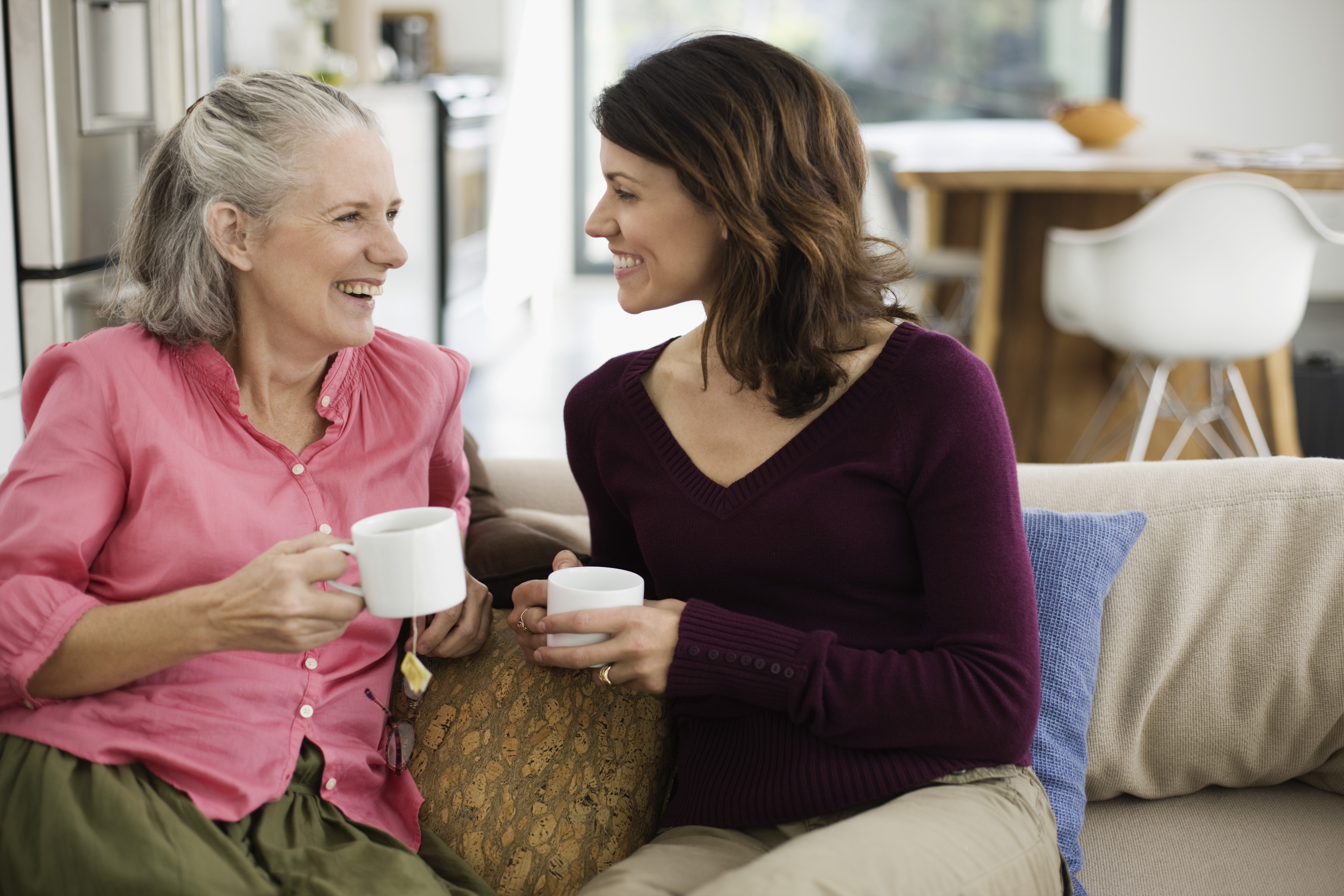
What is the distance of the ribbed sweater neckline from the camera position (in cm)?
130

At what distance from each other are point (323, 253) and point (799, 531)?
58 cm

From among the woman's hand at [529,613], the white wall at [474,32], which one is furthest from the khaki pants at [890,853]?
the white wall at [474,32]

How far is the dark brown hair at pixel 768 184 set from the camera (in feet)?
4.24

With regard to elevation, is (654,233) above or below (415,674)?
above

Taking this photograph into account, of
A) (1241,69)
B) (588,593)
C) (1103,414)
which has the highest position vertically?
(1241,69)

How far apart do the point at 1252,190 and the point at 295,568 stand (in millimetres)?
3042

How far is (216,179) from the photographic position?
128 centimetres

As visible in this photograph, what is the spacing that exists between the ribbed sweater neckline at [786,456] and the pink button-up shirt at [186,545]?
32cm

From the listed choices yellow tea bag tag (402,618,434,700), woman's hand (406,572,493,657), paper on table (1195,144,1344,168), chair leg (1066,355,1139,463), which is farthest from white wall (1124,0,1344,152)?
yellow tea bag tag (402,618,434,700)

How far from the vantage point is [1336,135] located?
21.7 feet

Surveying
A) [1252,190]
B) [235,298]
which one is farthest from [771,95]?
[1252,190]

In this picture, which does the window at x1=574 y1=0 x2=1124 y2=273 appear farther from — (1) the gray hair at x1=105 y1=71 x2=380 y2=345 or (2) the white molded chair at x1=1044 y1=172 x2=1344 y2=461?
(1) the gray hair at x1=105 y1=71 x2=380 y2=345

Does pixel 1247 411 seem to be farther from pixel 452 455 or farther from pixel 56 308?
pixel 56 308

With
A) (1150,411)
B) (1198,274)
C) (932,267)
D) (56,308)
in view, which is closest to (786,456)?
(56,308)
